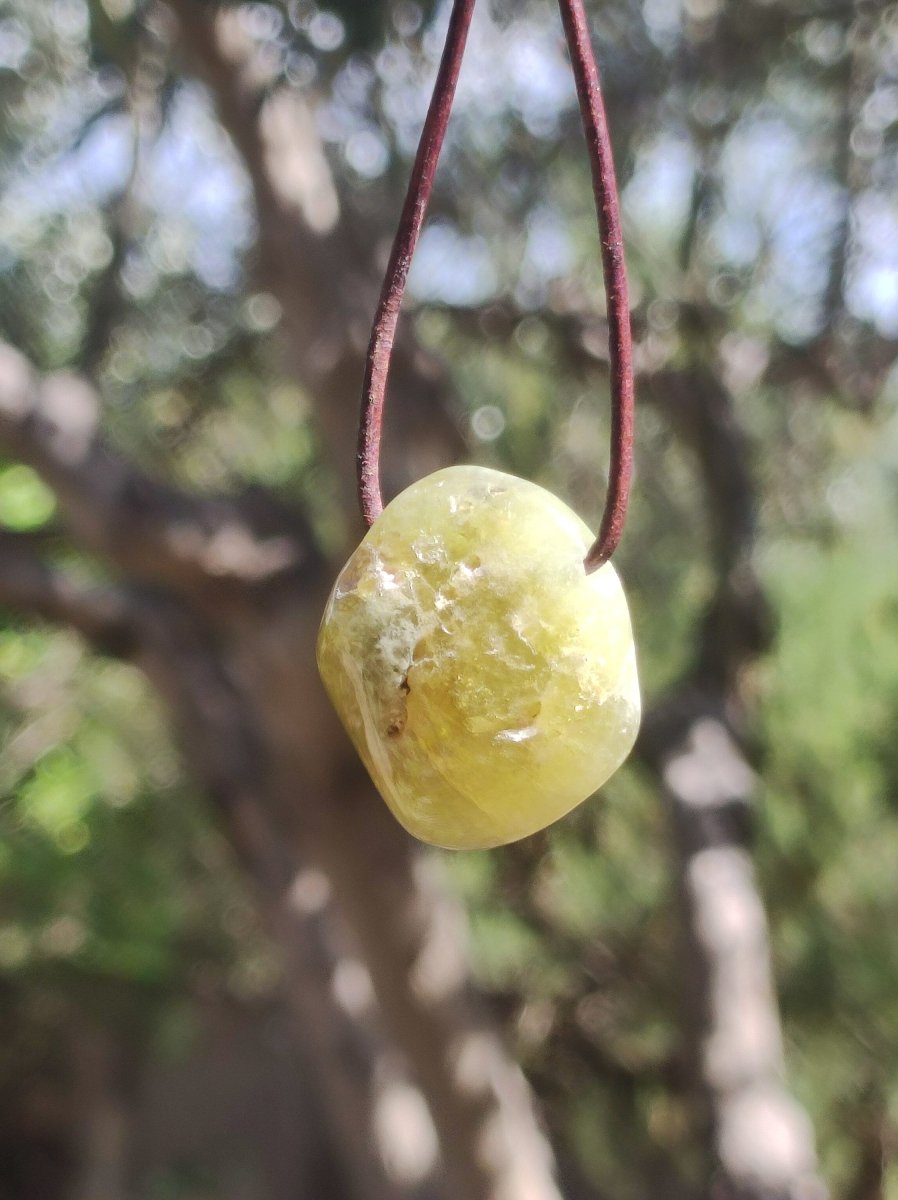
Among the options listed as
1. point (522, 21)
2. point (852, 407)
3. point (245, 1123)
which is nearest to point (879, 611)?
point (852, 407)

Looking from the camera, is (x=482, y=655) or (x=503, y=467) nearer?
(x=482, y=655)

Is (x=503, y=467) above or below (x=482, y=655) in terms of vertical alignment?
below

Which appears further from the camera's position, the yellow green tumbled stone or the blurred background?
the blurred background

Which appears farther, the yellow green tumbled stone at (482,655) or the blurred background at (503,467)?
the blurred background at (503,467)
